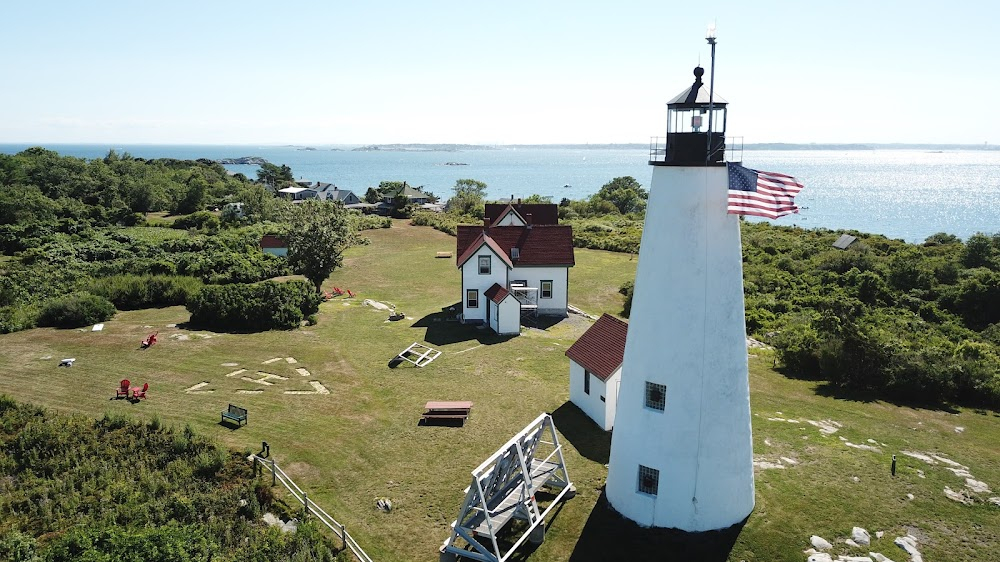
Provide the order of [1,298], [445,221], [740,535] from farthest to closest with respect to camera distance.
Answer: [445,221] < [1,298] < [740,535]

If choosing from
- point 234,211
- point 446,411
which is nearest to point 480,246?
point 446,411

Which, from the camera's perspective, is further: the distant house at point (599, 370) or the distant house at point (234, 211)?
the distant house at point (234, 211)

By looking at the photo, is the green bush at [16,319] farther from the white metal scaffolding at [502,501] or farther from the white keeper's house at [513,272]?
the white metal scaffolding at [502,501]

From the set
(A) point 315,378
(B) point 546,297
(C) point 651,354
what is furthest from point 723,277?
(B) point 546,297

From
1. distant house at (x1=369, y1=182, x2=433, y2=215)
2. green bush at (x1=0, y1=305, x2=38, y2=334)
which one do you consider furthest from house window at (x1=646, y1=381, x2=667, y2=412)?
distant house at (x1=369, y1=182, x2=433, y2=215)

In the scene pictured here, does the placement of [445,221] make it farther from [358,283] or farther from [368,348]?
[368,348]

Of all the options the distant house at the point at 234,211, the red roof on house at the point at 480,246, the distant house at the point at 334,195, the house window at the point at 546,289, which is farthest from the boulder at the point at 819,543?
the distant house at the point at 334,195

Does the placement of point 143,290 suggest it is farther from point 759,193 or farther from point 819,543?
point 819,543
